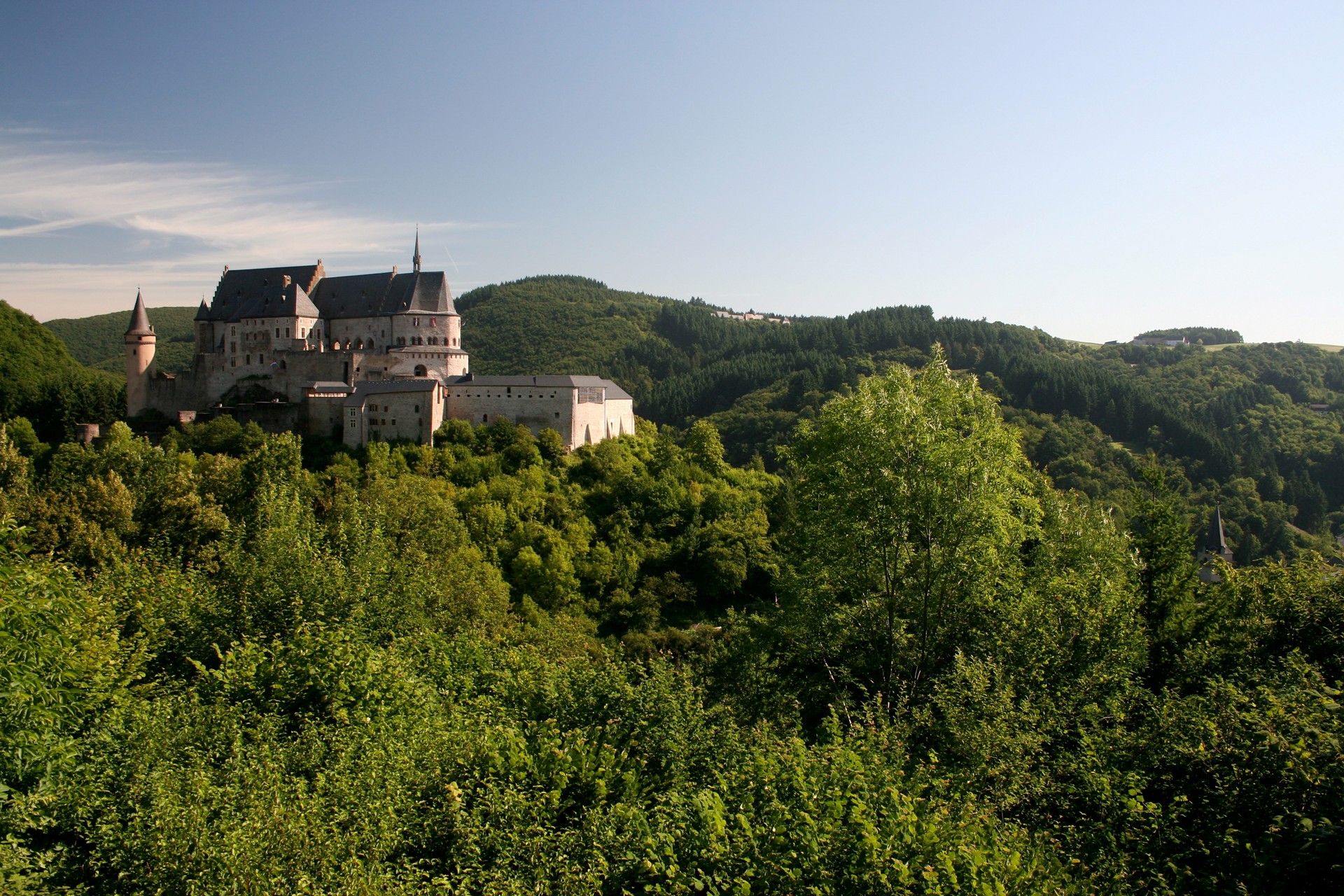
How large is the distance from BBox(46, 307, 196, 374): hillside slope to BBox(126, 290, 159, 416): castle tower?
6013cm

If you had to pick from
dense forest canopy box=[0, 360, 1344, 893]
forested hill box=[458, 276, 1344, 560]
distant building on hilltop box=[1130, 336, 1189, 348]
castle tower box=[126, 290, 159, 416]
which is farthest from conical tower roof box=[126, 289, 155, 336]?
distant building on hilltop box=[1130, 336, 1189, 348]

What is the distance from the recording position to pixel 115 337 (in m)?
141

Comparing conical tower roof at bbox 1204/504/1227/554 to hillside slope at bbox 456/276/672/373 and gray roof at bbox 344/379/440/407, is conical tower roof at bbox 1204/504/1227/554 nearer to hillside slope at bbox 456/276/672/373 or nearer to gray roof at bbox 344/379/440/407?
gray roof at bbox 344/379/440/407

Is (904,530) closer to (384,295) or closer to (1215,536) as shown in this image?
(384,295)

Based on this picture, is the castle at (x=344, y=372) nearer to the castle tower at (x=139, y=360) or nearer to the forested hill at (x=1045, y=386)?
the castle tower at (x=139, y=360)

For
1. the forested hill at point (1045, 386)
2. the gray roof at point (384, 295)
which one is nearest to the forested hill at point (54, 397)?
the gray roof at point (384, 295)

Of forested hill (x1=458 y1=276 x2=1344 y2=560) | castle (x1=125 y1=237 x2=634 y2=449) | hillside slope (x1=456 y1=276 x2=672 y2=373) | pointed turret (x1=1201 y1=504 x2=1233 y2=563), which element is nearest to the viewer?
castle (x1=125 y1=237 x2=634 y2=449)

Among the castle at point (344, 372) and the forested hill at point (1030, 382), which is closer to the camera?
the castle at point (344, 372)

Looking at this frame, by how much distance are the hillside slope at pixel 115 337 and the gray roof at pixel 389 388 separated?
7318 centimetres

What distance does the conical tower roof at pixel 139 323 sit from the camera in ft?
189

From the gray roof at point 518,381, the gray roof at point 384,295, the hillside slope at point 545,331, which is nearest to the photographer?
the gray roof at point 518,381

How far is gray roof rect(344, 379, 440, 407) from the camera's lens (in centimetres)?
Result: 5350

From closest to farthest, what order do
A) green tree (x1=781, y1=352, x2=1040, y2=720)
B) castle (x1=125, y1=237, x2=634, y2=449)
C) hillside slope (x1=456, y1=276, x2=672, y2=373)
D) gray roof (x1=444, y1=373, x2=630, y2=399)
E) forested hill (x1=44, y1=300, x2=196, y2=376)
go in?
green tree (x1=781, y1=352, x2=1040, y2=720) → castle (x1=125, y1=237, x2=634, y2=449) → gray roof (x1=444, y1=373, x2=630, y2=399) → forested hill (x1=44, y1=300, x2=196, y2=376) → hillside slope (x1=456, y1=276, x2=672, y2=373)

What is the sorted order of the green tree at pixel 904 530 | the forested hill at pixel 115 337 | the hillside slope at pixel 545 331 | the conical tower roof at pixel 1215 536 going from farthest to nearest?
the hillside slope at pixel 545 331
the forested hill at pixel 115 337
the conical tower roof at pixel 1215 536
the green tree at pixel 904 530
